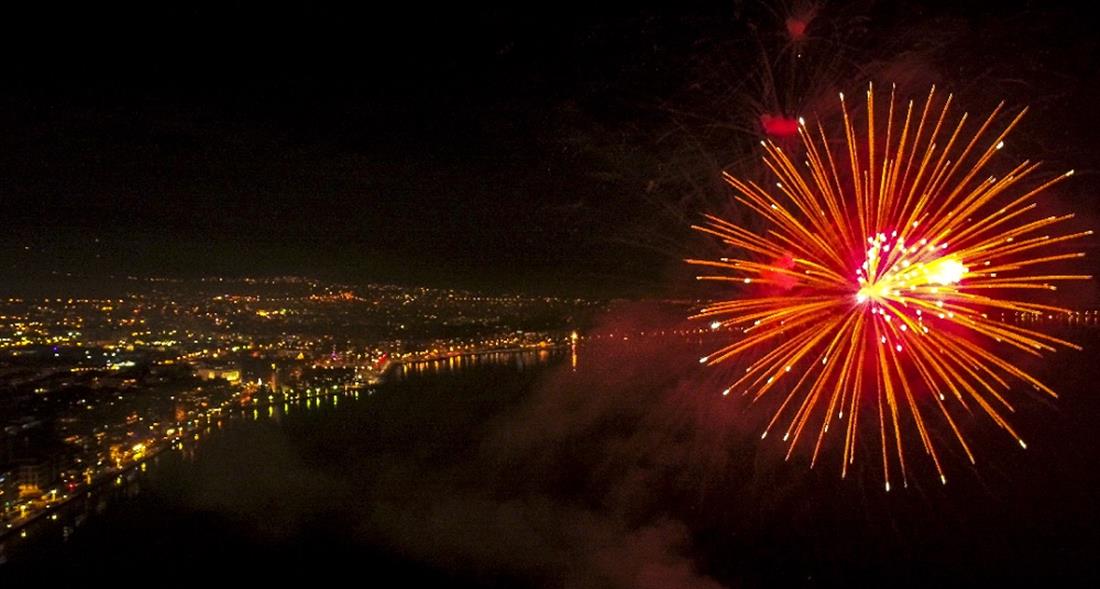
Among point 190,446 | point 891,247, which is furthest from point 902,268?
point 190,446

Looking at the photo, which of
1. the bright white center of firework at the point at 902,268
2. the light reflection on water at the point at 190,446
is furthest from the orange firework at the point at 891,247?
the light reflection on water at the point at 190,446

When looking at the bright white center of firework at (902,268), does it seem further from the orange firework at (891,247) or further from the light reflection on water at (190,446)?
the light reflection on water at (190,446)

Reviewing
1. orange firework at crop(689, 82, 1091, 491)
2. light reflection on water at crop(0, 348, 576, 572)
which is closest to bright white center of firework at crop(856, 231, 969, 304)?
orange firework at crop(689, 82, 1091, 491)

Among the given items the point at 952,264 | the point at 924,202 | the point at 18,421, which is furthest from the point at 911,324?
the point at 18,421

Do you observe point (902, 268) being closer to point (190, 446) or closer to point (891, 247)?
point (891, 247)

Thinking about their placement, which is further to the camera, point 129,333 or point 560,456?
point 129,333

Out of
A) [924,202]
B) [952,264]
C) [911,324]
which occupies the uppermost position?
[924,202]

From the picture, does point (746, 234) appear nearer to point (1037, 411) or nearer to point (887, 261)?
point (887, 261)
